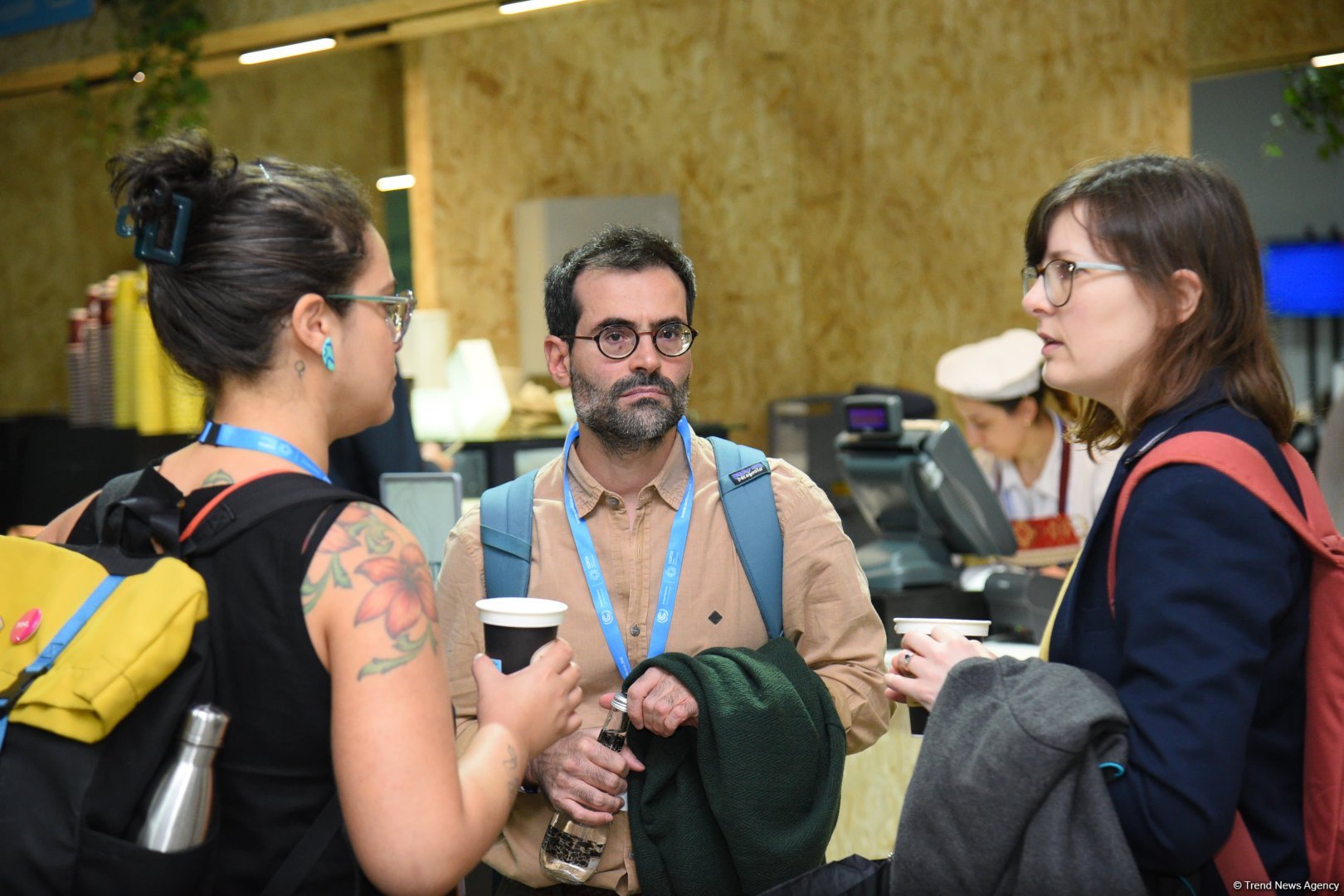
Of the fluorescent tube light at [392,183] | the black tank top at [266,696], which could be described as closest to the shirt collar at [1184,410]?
the black tank top at [266,696]

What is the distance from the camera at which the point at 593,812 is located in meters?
1.85

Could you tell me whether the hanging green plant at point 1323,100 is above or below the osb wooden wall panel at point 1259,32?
below

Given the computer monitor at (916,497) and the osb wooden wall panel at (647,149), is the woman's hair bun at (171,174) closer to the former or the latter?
the computer monitor at (916,497)

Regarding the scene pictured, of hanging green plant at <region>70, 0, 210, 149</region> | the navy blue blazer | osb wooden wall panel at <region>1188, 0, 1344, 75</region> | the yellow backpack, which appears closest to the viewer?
the yellow backpack

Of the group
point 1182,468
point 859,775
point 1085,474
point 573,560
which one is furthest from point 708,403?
point 1182,468

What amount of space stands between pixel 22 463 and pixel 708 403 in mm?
5066

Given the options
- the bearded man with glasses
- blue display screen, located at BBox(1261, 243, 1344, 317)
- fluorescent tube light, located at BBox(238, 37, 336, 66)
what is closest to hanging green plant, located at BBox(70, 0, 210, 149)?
fluorescent tube light, located at BBox(238, 37, 336, 66)

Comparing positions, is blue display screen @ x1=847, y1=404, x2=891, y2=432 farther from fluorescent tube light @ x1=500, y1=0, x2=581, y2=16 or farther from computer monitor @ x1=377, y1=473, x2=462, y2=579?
fluorescent tube light @ x1=500, y1=0, x2=581, y2=16

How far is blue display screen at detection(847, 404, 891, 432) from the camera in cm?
371

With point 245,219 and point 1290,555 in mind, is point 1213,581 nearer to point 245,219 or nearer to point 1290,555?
point 1290,555

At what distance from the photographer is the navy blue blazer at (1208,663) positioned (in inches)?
50.9

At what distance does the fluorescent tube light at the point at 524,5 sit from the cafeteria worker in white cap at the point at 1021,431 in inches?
110

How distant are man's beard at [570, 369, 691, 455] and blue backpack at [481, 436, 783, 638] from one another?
0.11 metres

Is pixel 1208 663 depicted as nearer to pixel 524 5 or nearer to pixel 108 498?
pixel 108 498
